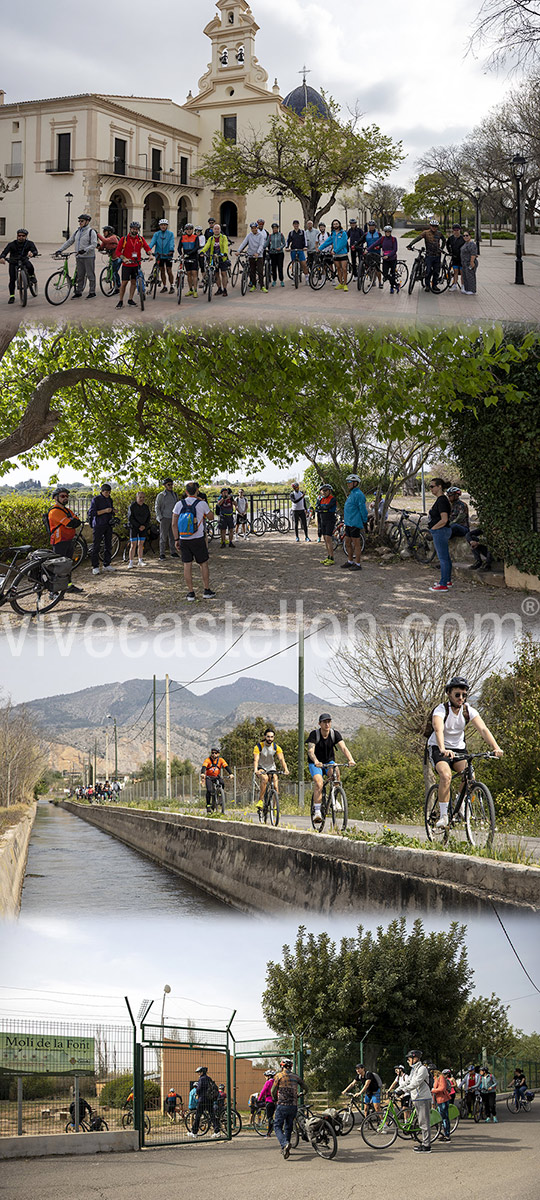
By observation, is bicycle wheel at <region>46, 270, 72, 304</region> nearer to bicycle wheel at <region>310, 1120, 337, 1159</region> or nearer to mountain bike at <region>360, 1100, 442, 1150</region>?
bicycle wheel at <region>310, 1120, 337, 1159</region>

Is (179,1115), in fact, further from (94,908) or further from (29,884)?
(29,884)

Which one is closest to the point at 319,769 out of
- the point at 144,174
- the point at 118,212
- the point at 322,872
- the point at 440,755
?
the point at 322,872

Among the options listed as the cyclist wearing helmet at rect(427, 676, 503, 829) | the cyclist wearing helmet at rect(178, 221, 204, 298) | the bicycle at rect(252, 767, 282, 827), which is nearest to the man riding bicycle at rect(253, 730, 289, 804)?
the bicycle at rect(252, 767, 282, 827)

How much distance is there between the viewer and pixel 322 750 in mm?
10570

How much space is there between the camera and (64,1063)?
13.3 metres

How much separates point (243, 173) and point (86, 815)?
91.3ft

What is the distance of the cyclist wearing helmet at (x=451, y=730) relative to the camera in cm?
860

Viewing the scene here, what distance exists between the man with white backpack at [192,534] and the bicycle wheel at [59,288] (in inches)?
166

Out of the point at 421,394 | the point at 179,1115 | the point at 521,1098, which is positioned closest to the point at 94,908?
the point at 179,1115

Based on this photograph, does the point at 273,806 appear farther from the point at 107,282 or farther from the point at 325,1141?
the point at 107,282

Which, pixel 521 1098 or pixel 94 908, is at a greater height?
pixel 94 908

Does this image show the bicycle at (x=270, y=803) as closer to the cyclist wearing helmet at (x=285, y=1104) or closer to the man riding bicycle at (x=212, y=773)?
the man riding bicycle at (x=212, y=773)

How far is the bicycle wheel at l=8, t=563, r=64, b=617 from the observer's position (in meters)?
8.40

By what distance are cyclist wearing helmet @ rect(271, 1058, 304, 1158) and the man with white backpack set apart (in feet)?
22.9
